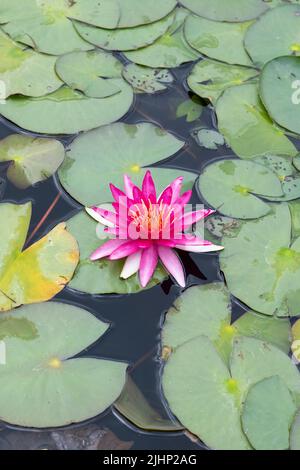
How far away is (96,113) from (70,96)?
195mm

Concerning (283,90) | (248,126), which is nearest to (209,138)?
(248,126)

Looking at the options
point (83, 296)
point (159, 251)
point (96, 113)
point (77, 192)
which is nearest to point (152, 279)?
point (159, 251)

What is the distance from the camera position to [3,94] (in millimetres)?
3547

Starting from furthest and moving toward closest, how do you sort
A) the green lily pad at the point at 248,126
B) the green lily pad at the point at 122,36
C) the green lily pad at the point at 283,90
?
1. the green lily pad at the point at 122,36
2. the green lily pad at the point at 283,90
3. the green lily pad at the point at 248,126

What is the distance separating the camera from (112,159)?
3316 mm

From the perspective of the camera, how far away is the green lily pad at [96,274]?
2873 mm

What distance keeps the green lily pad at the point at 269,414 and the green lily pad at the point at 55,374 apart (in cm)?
54

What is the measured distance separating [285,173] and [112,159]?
2.99 ft

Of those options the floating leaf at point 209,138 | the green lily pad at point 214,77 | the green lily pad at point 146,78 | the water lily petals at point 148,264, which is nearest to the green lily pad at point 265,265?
the water lily petals at point 148,264

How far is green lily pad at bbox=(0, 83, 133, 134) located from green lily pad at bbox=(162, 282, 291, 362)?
1.17 m

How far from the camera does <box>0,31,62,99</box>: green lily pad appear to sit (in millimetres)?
3572

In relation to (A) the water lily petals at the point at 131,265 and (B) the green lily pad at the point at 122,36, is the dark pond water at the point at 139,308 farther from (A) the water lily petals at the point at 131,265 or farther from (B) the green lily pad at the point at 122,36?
(B) the green lily pad at the point at 122,36

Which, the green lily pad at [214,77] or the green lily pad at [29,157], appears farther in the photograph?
the green lily pad at [214,77]

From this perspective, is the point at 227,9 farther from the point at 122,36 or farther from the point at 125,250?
the point at 125,250
